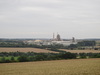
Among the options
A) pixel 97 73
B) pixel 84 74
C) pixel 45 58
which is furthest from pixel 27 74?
pixel 45 58

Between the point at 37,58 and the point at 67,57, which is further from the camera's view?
the point at 67,57

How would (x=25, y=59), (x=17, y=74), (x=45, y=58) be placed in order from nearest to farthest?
(x=17, y=74)
(x=25, y=59)
(x=45, y=58)

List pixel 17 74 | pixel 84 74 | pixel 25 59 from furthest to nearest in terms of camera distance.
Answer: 1. pixel 25 59
2. pixel 17 74
3. pixel 84 74

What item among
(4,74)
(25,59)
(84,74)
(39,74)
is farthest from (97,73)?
(25,59)

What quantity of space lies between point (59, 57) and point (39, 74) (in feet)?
93.3

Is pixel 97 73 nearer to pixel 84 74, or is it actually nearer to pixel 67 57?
pixel 84 74

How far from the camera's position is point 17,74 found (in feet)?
70.6

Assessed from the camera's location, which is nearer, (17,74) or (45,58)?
(17,74)

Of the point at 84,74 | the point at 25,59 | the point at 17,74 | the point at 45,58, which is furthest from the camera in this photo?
the point at 45,58

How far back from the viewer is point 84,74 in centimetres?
2011

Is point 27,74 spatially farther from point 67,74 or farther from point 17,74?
point 67,74

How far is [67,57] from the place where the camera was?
163 feet

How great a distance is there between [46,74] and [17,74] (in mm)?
3180

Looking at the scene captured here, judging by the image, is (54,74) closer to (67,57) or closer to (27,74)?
(27,74)
